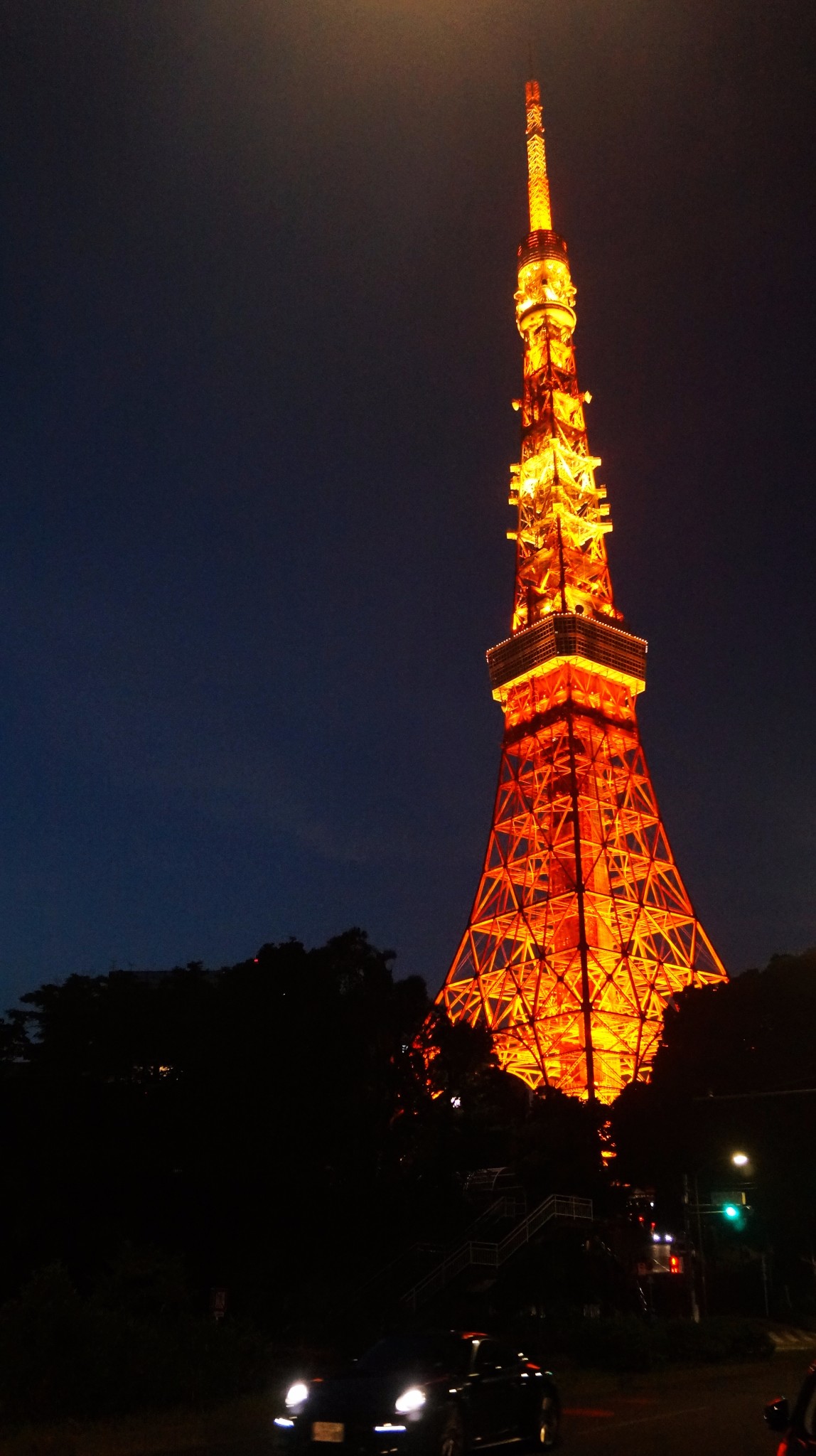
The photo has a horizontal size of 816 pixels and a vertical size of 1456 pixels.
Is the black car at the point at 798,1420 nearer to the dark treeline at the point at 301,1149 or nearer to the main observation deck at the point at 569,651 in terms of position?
the dark treeline at the point at 301,1149

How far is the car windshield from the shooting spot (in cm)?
1212

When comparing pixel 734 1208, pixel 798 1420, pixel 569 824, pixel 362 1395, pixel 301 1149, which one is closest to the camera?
pixel 798 1420

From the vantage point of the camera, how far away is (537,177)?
81.5 metres

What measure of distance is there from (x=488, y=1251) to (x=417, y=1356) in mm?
19425

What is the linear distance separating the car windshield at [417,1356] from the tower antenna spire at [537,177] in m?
77.7

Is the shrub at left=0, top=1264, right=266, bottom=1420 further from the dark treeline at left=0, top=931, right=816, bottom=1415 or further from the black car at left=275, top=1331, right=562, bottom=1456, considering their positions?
the dark treeline at left=0, top=931, right=816, bottom=1415

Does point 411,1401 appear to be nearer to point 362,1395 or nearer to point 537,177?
point 362,1395

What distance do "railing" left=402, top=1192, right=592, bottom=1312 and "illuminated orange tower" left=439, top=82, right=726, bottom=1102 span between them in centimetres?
1802

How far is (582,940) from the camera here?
54.5 meters

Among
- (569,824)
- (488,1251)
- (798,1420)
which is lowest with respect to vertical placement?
(798,1420)

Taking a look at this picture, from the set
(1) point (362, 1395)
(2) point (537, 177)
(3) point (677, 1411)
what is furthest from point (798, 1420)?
(2) point (537, 177)

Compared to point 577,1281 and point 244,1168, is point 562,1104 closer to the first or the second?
point 577,1281

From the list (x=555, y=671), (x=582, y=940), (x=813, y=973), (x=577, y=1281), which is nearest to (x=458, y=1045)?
(x=577, y=1281)

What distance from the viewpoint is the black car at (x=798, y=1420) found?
696 centimetres
